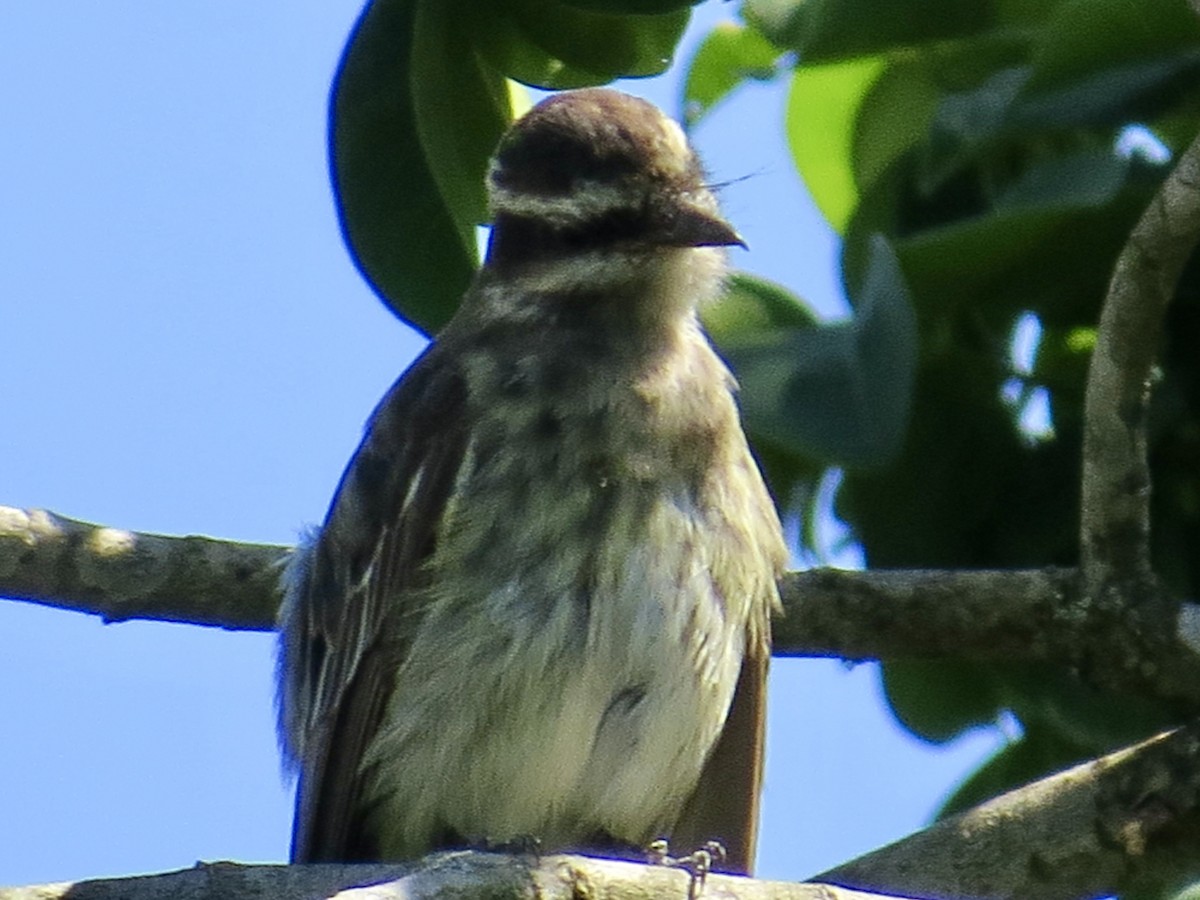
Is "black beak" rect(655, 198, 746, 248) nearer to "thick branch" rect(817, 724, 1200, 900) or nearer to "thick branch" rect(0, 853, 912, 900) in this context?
"thick branch" rect(817, 724, 1200, 900)

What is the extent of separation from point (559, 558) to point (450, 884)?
40.7 inches

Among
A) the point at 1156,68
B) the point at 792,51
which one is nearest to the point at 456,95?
the point at 792,51

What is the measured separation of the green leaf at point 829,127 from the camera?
4156 mm

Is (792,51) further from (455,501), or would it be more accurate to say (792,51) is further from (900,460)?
(455,501)

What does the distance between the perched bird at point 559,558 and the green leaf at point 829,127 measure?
0.25 m

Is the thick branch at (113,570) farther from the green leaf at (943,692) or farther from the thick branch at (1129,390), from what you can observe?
the thick branch at (1129,390)

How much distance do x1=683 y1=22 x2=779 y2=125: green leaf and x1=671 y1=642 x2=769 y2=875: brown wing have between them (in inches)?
55.6

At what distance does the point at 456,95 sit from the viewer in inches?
157

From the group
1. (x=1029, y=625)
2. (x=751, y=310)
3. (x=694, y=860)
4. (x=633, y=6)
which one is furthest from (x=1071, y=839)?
(x=633, y=6)

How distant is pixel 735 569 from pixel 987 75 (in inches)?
46.1

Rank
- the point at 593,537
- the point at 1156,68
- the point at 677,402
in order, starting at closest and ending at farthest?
the point at 1156,68, the point at 593,537, the point at 677,402

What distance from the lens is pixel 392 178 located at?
3967mm

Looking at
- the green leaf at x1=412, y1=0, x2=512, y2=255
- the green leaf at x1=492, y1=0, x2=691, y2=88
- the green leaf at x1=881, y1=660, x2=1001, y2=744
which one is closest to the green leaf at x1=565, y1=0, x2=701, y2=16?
the green leaf at x1=492, y1=0, x2=691, y2=88

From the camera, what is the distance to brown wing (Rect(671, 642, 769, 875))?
4422 mm
